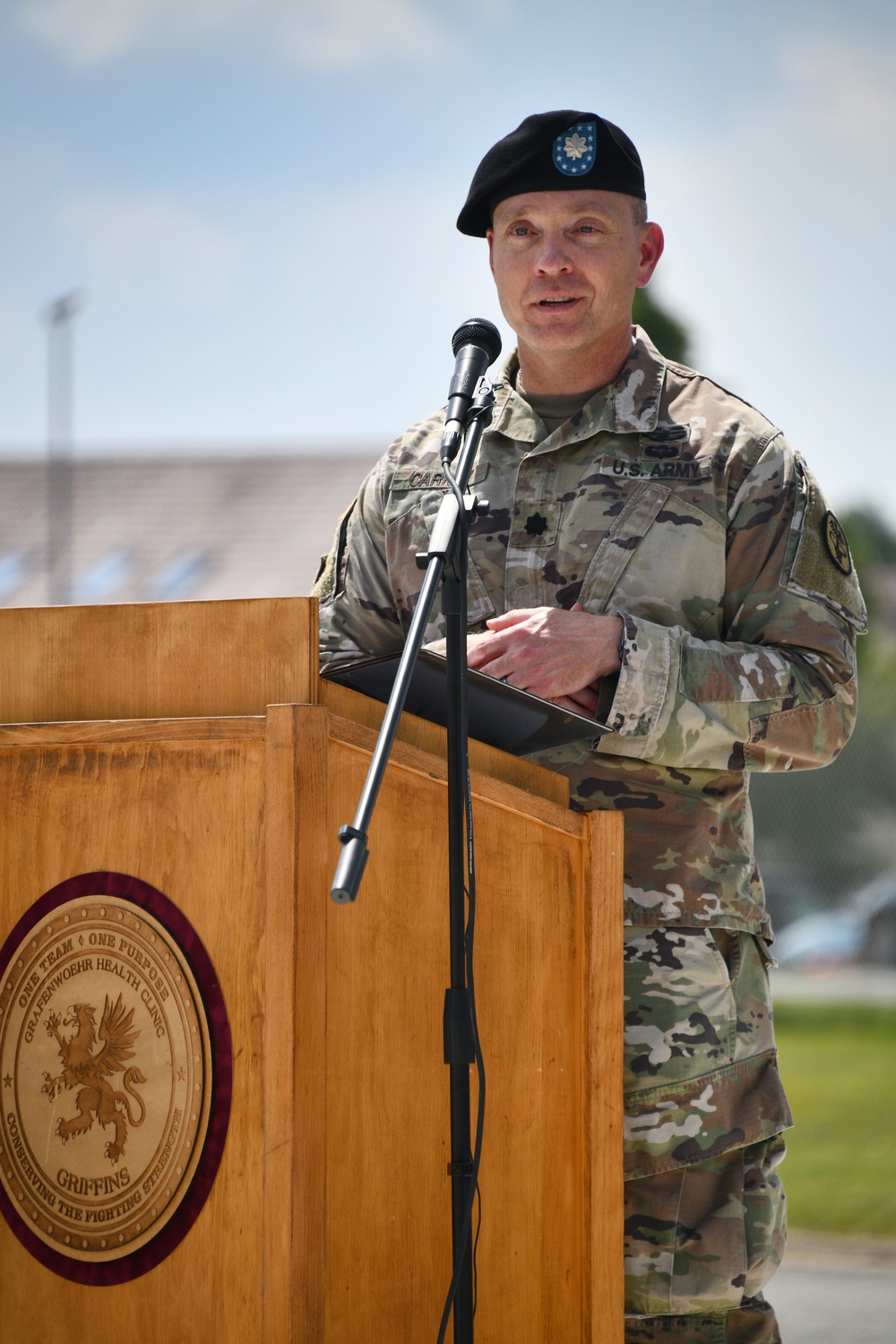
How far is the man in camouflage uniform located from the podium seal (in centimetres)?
60

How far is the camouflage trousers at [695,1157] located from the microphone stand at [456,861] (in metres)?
0.51

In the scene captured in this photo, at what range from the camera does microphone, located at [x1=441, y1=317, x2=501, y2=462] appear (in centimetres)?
163

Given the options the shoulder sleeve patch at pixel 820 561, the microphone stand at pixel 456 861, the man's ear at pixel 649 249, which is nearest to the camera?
the microphone stand at pixel 456 861

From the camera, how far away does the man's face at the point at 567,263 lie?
2.17 m

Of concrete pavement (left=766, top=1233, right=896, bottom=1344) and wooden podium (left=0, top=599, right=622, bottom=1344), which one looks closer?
wooden podium (left=0, top=599, right=622, bottom=1344)

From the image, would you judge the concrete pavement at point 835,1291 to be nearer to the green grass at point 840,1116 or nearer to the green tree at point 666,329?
the green grass at point 840,1116

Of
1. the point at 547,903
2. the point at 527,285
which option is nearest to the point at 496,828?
the point at 547,903

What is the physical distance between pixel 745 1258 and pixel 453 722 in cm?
93

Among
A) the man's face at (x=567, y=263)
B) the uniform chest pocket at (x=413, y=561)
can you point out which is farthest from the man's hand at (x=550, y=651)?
the man's face at (x=567, y=263)

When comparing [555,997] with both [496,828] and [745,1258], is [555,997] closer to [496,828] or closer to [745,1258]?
[496,828]

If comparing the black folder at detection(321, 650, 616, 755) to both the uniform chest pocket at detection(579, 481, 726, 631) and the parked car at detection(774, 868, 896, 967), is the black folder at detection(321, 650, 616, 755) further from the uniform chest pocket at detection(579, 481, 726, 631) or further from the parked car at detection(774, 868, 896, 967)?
the parked car at detection(774, 868, 896, 967)

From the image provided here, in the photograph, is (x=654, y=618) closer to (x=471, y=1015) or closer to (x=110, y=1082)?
(x=471, y=1015)

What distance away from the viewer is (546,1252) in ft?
5.16

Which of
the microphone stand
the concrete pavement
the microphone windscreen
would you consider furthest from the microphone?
the concrete pavement
